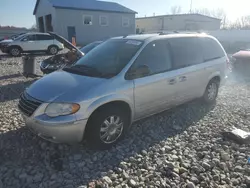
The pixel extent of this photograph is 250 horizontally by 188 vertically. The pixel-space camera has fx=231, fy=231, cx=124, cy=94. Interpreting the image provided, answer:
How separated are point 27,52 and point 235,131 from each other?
16490 millimetres

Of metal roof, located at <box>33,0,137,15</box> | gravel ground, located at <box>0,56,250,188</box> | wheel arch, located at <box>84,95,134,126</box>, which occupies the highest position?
metal roof, located at <box>33,0,137,15</box>

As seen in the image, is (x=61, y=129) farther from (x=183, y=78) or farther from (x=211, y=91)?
(x=211, y=91)

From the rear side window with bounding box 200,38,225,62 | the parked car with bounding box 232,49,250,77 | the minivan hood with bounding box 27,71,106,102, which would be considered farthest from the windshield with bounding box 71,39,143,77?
the parked car with bounding box 232,49,250,77

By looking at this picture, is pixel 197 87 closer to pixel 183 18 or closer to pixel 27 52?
pixel 27 52

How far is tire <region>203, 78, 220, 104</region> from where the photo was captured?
5652 mm

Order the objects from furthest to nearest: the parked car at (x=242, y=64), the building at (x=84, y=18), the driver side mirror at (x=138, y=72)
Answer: the building at (x=84, y=18) < the parked car at (x=242, y=64) < the driver side mirror at (x=138, y=72)

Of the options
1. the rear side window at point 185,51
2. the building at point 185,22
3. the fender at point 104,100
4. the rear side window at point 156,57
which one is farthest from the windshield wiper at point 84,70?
the building at point 185,22

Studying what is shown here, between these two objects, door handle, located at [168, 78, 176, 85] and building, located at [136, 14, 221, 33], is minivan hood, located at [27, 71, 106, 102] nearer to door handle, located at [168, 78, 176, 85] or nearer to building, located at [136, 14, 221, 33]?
door handle, located at [168, 78, 176, 85]

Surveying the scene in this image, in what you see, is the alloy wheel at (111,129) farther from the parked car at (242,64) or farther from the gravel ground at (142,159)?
the parked car at (242,64)

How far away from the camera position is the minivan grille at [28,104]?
134 inches

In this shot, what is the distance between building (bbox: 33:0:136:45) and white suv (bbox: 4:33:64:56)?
7.67m

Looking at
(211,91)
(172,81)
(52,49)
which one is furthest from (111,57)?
(52,49)

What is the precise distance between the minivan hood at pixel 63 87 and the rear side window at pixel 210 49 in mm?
2991

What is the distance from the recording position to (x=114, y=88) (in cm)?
358
